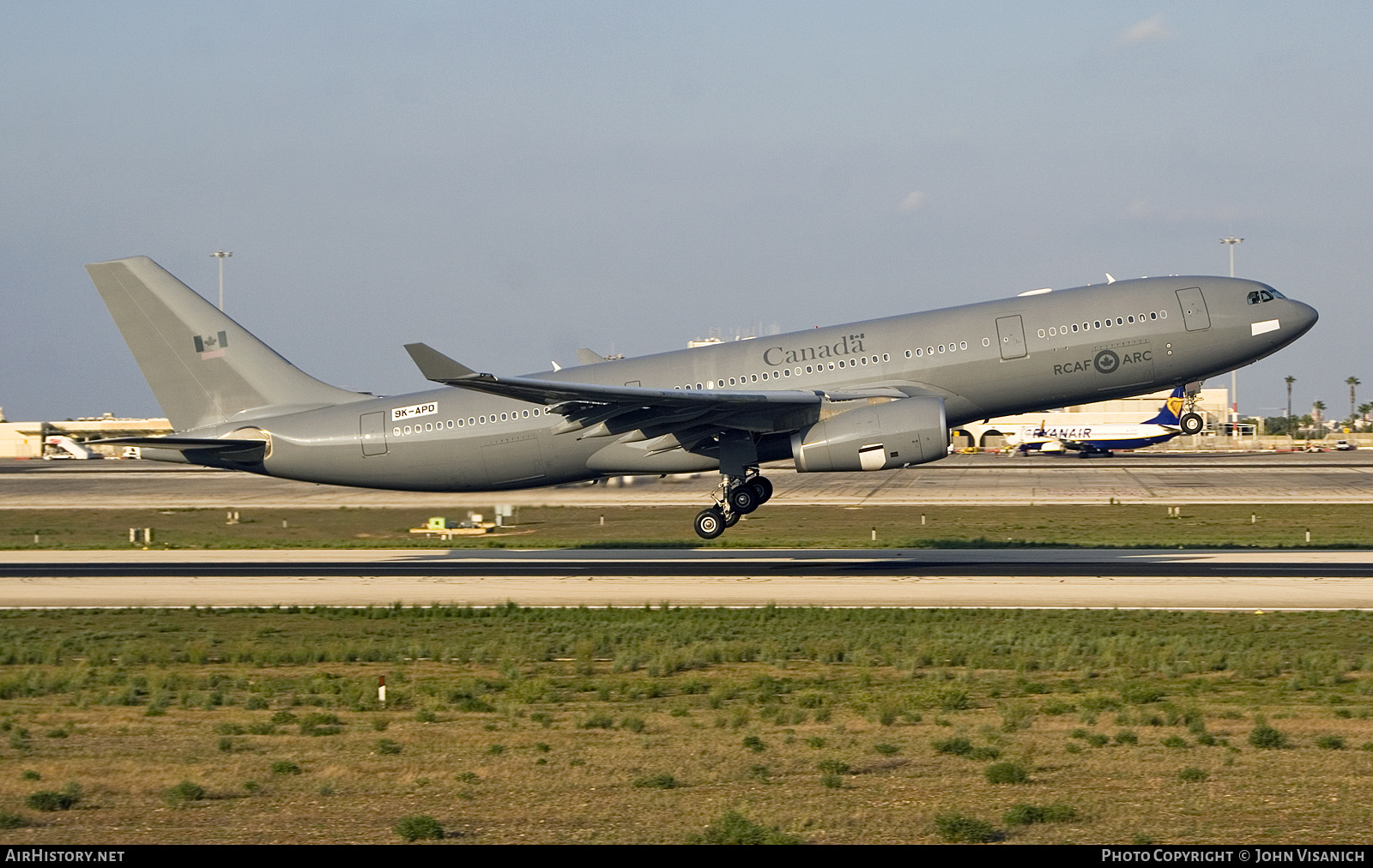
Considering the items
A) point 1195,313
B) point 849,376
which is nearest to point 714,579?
point 849,376

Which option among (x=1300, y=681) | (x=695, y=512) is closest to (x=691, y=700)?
(x=1300, y=681)

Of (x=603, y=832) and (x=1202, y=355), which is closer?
(x=603, y=832)

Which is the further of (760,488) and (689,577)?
(760,488)

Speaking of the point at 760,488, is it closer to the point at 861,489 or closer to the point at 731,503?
the point at 731,503

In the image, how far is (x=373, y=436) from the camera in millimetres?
36094

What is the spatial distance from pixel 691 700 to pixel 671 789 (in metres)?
5.57

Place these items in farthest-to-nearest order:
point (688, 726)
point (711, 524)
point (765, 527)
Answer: point (765, 527)
point (711, 524)
point (688, 726)

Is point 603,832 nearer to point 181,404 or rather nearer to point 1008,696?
point 1008,696

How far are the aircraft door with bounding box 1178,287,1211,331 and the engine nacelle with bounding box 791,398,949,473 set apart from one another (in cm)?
656

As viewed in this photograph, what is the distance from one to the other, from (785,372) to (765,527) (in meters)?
19.7

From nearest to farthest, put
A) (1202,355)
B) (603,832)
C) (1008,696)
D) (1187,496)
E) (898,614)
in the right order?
(603,832) < (1008,696) < (898,614) < (1202,355) < (1187,496)

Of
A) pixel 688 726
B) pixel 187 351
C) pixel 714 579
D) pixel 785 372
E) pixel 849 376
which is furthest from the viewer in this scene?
pixel 187 351

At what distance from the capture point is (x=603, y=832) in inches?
460

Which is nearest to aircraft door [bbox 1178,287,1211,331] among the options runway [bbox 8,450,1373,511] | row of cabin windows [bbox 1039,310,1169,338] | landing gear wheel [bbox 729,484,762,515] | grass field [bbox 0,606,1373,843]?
row of cabin windows [bbox 1039,310,1169,338]
